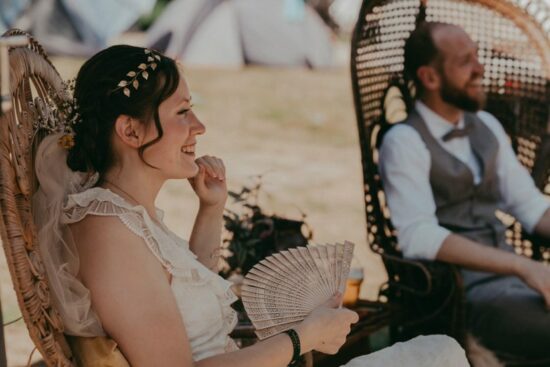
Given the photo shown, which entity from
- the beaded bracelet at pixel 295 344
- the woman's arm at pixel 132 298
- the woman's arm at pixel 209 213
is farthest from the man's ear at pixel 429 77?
the woman's arm at pixel 132 298

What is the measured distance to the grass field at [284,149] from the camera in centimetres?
566

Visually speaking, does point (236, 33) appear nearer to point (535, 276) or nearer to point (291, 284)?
point (535, 276)

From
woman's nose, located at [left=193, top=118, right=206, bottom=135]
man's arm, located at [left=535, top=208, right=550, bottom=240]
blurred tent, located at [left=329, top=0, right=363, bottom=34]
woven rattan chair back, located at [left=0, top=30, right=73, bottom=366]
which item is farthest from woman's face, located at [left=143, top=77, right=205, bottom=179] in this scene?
blurred tent, located at [left=329, top=0, right=363, bottom=34]

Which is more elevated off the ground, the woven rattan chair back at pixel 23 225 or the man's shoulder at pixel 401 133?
the woven rattan chair back at pixel 23 225

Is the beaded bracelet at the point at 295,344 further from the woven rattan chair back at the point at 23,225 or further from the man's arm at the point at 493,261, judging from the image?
the man's arm at the point at 493,261

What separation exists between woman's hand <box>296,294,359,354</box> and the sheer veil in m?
0.48

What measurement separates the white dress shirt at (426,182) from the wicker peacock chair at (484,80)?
134mm

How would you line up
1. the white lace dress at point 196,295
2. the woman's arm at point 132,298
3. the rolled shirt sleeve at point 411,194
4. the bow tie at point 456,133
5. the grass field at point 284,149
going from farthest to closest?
the grass field at point 284,149
the bow tie at point 456,133
the rolled shirt sleeve at point 411,194
the white lace dress at point 196,295
the woman's arm at point 132,298

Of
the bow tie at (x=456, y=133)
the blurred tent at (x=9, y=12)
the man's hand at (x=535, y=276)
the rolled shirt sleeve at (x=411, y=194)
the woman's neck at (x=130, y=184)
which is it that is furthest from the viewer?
the blurred tent at (x=9, y=12)

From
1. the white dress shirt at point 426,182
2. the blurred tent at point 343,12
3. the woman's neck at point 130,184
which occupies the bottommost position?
the blurred tent at point 343,12

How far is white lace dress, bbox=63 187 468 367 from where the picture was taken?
192 centimetres

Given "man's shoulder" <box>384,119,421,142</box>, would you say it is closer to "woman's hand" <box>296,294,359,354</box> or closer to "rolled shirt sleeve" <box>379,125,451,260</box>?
"rolled shirt sleeve" <box>379,125,451,260</box>

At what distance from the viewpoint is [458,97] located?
11.5 ft

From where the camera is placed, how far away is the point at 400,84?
3762mm
